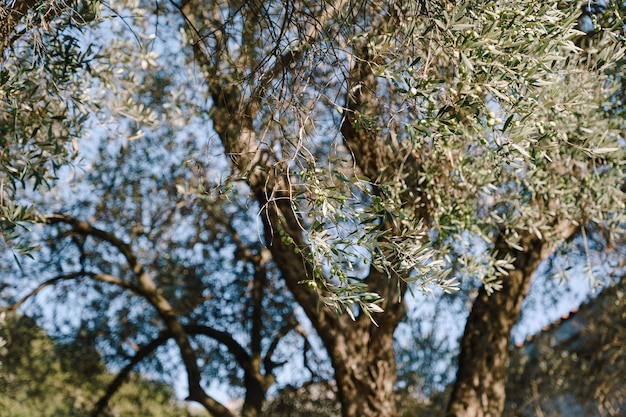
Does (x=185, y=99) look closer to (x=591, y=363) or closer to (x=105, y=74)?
(x=105, y=74)

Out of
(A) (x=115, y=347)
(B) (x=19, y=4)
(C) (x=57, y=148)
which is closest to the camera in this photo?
(B) (x=19, y=4)

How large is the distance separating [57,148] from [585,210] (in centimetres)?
469

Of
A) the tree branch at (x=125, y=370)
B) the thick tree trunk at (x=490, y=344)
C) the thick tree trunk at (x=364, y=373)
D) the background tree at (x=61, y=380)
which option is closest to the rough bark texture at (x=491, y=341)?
the thick tree trunk at (x=490, y=344)

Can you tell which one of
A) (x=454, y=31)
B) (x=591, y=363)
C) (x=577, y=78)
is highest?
(x=591, y=363)

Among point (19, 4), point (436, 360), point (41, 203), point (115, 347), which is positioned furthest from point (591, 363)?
point (19, 4)

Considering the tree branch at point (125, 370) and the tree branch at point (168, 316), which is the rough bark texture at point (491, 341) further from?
the tree branch at point (125, 370)

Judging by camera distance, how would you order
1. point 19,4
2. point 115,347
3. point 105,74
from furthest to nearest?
1. point 115,347
2. point 105,74
3. point 19,4

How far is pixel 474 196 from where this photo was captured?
21.8 ft

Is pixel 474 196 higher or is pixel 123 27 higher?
pixel 123 27

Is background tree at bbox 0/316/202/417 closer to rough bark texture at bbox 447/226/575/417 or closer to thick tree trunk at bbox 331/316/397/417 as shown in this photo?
thick tree trunk at bbox 331/316/397/417

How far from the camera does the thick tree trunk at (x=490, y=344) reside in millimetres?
7707

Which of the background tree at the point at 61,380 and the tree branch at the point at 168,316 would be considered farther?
the background tree at the point at 61,380

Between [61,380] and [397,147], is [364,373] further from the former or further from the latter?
[61,380]

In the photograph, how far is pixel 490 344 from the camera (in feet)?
25.8
